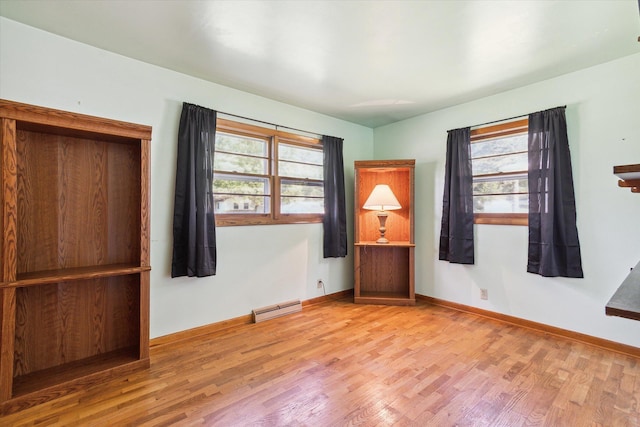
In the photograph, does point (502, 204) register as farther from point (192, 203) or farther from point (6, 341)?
point (6, 341)

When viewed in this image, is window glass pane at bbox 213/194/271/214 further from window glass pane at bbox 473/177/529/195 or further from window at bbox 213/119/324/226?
window glass pane at bbox 473/177/529/195

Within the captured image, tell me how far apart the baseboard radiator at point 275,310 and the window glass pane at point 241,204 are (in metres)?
1.10

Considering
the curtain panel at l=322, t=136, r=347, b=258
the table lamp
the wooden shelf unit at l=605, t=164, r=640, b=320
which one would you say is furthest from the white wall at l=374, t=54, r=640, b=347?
the wooden shelf unit at l=605, t=164, r=640, b=320

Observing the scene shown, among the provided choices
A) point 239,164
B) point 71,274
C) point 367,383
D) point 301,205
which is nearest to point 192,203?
point 239,164

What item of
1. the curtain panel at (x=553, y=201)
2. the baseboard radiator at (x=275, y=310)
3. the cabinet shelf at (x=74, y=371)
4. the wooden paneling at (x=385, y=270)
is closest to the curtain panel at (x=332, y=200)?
the wooden paneling at (x=385, y=270)

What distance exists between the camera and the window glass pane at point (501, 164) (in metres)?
3.14

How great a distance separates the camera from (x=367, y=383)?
2.07 meters

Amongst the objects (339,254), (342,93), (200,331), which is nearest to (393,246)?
(339,254)

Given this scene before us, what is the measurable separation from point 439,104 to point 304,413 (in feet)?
11.5

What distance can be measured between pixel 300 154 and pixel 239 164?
882 mm

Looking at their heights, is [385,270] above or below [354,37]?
below

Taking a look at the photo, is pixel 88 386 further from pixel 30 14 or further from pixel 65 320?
pixel 30 14

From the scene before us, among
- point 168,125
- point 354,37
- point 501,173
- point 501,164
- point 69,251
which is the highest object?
point 354,37

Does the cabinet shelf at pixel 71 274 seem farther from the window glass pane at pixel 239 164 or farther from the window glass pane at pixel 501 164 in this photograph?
the window glass pane at pixel 501 164
